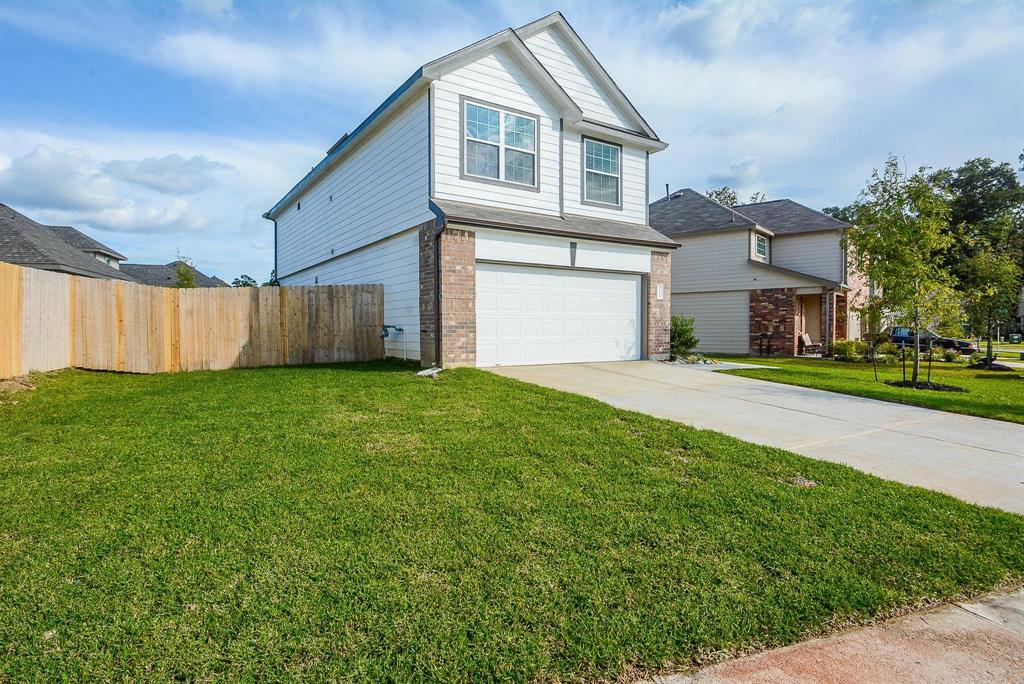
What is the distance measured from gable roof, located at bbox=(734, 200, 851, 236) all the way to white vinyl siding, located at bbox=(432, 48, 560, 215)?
14.4 meters

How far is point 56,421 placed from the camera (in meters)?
5.83

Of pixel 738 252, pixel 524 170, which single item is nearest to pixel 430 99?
pixel 524 170

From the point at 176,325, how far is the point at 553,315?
8303mm

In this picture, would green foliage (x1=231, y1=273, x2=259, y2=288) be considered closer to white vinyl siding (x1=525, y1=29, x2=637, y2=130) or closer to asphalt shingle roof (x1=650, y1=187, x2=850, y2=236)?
asphalt shingle roof (x1=650, y1=187, x2=850, y2=236)

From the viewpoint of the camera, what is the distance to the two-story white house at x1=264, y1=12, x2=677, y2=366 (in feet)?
33.2

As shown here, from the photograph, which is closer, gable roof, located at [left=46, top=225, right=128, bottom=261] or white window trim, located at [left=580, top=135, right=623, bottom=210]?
white window trim, located at [left=580, top=135, right=623, bottom=210]

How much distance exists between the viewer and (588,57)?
487 inches

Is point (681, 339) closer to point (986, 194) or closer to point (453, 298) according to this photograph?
point (453, 298)

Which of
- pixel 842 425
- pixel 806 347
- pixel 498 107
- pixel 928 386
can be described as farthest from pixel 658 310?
pixel 806 347

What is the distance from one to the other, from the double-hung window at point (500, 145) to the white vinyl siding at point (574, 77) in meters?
1.78

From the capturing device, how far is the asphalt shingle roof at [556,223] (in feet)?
32.6

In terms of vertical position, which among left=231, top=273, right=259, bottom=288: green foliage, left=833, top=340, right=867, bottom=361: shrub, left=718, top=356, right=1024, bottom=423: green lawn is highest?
left=231, top=273, right=259, bottom=288: green foliage

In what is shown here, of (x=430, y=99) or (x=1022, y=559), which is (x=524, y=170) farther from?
(x=1022, y=559)

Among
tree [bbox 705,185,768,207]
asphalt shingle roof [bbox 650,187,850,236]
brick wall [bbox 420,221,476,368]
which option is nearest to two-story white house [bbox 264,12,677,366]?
brick wall [bbox 420,221,476,368]
